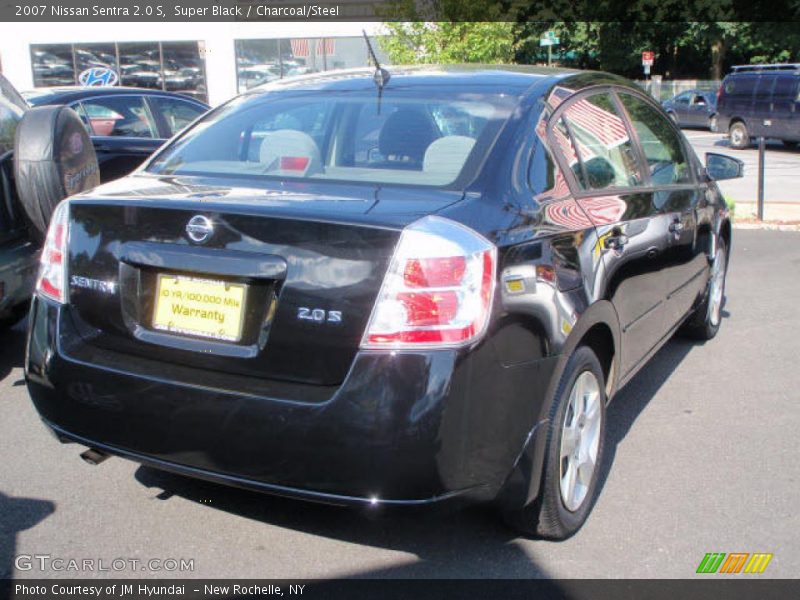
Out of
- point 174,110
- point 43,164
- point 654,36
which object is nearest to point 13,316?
point 43,164

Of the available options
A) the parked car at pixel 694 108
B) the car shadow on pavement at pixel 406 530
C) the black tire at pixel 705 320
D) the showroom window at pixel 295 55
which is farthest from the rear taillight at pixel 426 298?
the parked car at pixel 694 108

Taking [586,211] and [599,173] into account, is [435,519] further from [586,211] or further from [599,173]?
[599,173]

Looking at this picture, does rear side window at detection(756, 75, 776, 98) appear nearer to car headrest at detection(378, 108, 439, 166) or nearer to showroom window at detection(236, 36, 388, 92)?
showroom window at detection(236, 36, 388, 92)

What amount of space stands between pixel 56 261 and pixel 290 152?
3.26 feet

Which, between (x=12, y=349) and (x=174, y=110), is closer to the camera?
(x=12, y=349)

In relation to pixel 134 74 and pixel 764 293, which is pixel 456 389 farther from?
pixel 134 74

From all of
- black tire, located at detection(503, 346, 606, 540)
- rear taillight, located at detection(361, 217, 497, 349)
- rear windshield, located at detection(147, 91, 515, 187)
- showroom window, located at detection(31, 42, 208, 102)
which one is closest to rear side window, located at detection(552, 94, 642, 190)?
rear windshield, located at detection(147, 91, 515, 187)

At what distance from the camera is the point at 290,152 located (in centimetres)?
365

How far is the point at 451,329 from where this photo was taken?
8.89ft

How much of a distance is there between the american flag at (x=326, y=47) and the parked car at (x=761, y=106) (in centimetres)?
1294

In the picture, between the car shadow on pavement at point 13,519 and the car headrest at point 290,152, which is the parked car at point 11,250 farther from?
the car headrest at point 290,152

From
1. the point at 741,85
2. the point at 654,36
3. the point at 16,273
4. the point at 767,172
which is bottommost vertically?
the point at 767,172

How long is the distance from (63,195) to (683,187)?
337 centimetres

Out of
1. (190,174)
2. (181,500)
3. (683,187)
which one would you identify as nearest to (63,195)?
(190,174)
